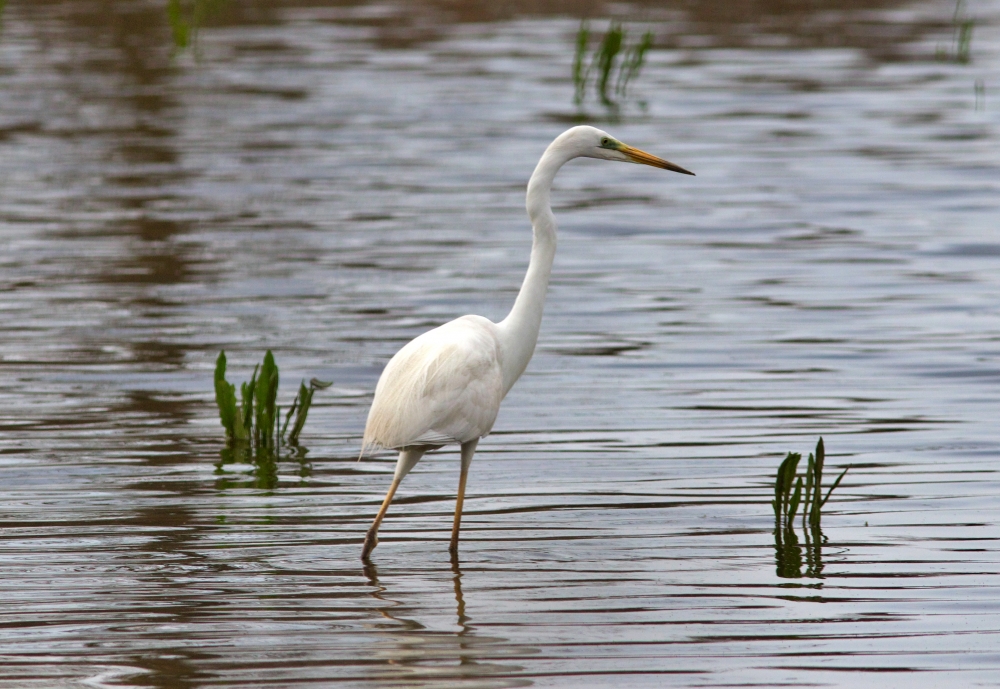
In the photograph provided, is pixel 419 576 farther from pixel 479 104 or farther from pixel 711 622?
pixel 479 104

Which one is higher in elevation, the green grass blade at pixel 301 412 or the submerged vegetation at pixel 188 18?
the submerged vegetation at pixel 188 18

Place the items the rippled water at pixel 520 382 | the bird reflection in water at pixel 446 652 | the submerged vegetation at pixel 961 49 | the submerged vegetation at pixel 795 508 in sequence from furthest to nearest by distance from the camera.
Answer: the submerged vegetation at pixel 961 49 < the submerged vegetation at pixel 795 508 < the rippled water at pixel 520 382 < the bird reflection in water at pixel 446 652

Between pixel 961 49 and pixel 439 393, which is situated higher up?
pixel 961 49

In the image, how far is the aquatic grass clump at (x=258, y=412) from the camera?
25.5 feet

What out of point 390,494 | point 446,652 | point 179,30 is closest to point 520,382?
point 390,494

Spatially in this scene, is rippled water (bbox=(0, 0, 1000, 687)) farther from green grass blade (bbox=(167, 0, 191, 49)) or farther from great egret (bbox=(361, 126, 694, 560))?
green grass blade (bbox=(167, 0, 191, 49))

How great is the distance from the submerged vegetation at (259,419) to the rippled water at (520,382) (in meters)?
0.16

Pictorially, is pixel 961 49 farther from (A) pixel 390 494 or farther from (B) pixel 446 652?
(B) pixel 446 652

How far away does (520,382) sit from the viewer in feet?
30.8

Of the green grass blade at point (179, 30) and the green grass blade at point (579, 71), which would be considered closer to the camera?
the green grass blade at point (579, 71)

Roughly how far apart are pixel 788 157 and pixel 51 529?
491 inches

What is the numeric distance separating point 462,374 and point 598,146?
4.48ft

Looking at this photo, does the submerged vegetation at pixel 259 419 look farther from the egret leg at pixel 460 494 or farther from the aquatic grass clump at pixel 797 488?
the aquatic grass clump at pixel 797 488

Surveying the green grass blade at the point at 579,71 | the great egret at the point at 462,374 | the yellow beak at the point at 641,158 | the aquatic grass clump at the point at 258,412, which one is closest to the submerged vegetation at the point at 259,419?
the aquatic grass clump at the point at 258,412
